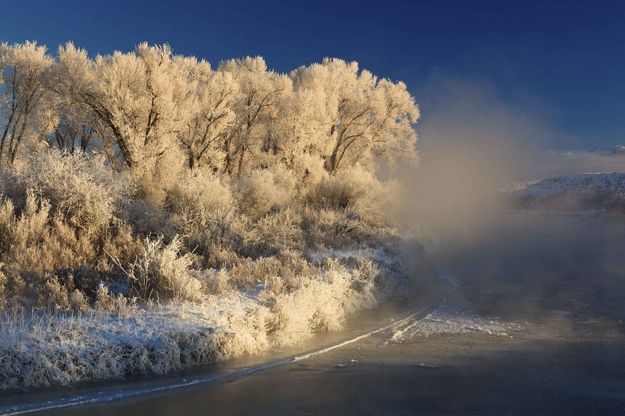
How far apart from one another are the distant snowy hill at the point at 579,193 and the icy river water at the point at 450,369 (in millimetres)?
42656

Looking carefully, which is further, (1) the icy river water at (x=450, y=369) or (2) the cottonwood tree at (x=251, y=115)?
(2) the cottonwood tree at (x=251, y=115)

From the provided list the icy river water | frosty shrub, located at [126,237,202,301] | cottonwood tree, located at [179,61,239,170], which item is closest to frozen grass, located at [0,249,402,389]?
frosty shrub, located at [126,237,202,301]

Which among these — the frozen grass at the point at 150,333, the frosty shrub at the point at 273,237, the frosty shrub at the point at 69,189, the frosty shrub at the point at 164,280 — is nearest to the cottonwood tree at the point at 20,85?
the frosty shrub at the point at 69,189

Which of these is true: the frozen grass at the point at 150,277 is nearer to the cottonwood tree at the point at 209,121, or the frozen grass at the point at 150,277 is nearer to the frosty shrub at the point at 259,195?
the frosty shrub at the point at 259,195

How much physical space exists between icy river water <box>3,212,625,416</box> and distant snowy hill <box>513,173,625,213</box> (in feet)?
140

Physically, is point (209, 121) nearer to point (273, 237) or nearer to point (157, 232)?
point (273, 237)

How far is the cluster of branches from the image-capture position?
19734mm

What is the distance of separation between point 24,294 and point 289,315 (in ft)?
14.4

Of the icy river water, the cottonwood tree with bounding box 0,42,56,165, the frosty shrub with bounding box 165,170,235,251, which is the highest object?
the cottonwood tree with bounding box 0,42,56,165

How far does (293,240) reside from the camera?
15391 millimetres

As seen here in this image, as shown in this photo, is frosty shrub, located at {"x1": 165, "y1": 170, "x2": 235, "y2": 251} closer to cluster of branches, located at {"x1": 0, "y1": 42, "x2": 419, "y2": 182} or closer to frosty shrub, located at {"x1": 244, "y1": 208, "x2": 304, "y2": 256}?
frosty shrub, located at {"x1": 244, "y1": 208, "x2": 304, "y2": 256}

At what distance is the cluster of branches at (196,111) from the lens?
19.7 metres

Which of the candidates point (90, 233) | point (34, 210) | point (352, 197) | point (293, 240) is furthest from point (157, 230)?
point (352, 197)

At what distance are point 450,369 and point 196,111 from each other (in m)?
18.6
